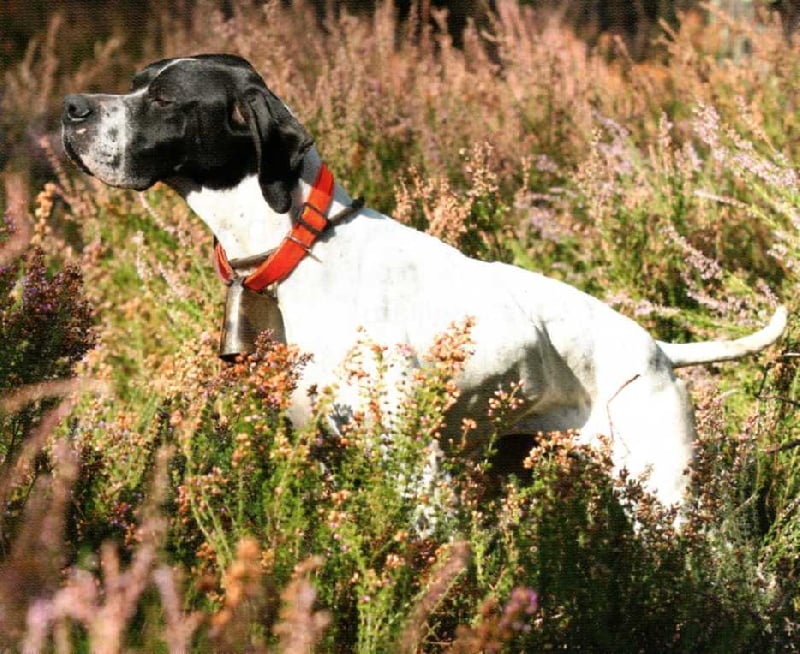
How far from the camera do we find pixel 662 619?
213cm

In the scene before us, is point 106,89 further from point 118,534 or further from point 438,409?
point 438,409

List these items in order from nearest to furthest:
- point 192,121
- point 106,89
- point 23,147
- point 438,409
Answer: point 438,409
point 192,121
point 23,147
point 106,89

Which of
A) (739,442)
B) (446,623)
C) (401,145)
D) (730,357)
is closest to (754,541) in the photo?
(739,442)

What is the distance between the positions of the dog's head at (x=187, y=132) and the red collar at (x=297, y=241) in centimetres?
6

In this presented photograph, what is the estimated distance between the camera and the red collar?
2.64 metres

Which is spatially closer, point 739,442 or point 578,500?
point 578,500

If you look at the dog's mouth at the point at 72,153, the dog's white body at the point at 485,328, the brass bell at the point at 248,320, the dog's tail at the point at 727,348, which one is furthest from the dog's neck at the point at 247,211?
the dog's tail at the point at 727,348

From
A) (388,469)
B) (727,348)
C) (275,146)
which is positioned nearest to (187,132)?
(275,146)

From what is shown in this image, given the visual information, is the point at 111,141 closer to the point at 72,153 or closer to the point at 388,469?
the point at 72,153

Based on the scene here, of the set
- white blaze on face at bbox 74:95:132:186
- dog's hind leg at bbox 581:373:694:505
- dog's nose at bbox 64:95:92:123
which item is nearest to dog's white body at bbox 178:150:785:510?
dog's hind leg at bbox 581:373:694:505

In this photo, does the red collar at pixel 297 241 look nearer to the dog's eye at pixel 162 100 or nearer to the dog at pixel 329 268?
the dog at pixel 329 268

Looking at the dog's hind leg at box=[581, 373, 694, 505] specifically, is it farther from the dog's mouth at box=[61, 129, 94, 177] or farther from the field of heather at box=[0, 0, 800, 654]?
the dog's mouth at box=[61, 129, 94, 177]

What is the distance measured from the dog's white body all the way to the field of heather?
0.32 ft

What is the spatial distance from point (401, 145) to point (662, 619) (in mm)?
3247
